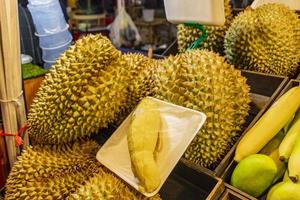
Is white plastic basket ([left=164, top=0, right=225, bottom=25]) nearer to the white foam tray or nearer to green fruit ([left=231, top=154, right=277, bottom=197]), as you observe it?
the white foam tray

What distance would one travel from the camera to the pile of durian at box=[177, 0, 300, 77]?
105 centimetres

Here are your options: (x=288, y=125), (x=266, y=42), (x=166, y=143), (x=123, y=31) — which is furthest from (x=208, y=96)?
(x=123, y=31)

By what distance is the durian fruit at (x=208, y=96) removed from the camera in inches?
31.2

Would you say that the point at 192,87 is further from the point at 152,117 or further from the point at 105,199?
the point at 105,199

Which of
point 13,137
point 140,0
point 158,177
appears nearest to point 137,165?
point 158,177

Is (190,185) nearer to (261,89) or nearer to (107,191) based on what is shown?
(107,191)

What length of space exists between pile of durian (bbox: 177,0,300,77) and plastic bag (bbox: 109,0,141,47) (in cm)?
306

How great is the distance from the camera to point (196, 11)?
0.97m

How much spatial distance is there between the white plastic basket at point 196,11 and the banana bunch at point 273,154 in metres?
0.32

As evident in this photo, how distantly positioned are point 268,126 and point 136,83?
406 millimetres

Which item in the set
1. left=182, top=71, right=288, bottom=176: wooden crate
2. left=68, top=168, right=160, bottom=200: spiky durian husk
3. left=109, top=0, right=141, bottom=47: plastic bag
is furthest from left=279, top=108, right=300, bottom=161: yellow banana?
left=109, top=0, right=141, bottom=47: plastic bag

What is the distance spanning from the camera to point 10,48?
2.92 ft

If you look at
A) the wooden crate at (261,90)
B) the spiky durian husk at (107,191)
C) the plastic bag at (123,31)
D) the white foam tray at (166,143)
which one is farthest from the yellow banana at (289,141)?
the plastic bag at (123,31)

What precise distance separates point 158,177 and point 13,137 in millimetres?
547
